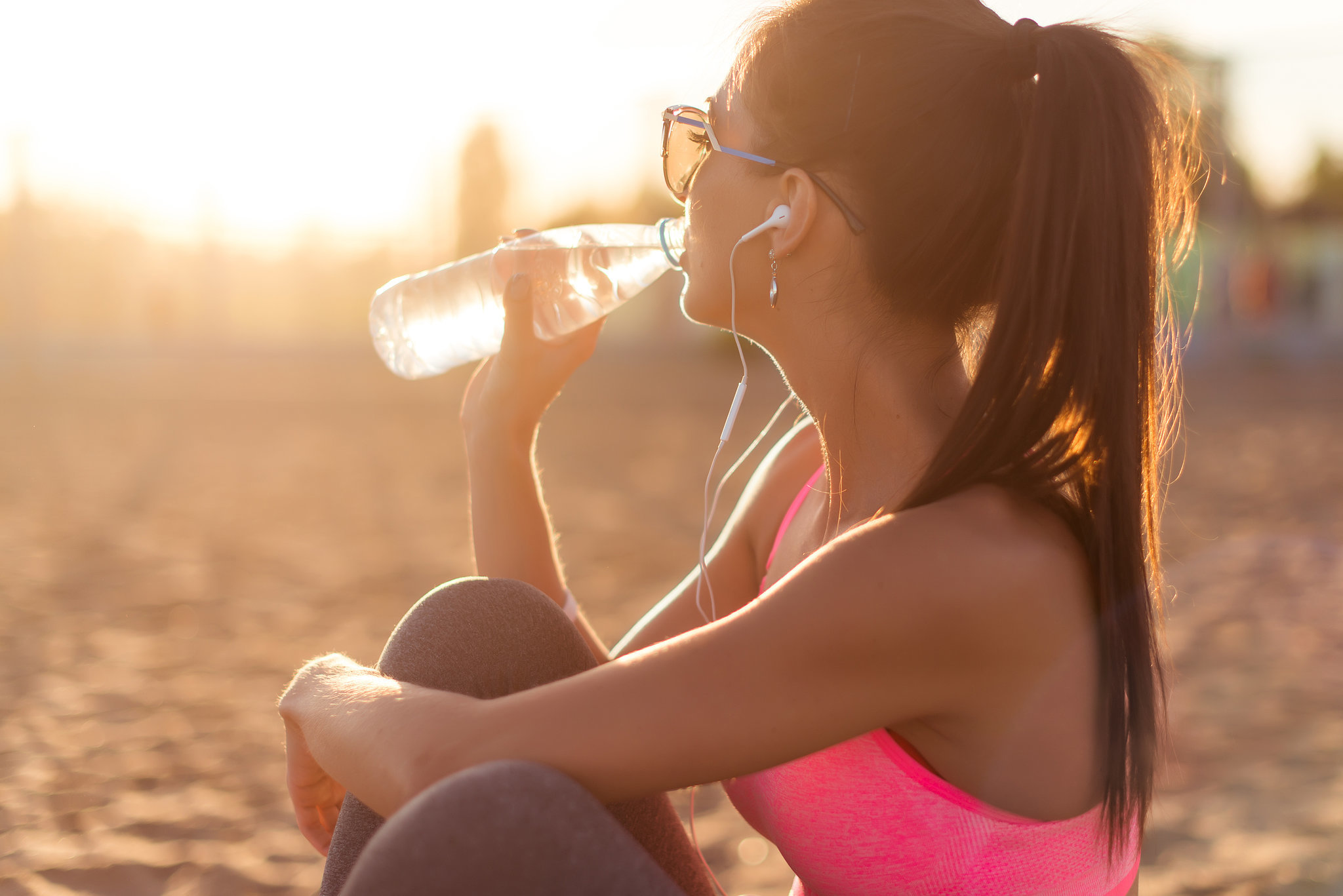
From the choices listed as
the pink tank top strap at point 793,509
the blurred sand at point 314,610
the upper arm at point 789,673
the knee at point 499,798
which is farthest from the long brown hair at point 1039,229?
the blurred sand at point 314,610

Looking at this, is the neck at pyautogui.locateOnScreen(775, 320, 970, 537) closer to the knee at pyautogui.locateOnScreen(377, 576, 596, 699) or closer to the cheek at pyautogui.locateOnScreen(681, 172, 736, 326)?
the cheek at pyautogui.locateOnScreen(681, 172, 736, 326)

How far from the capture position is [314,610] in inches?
228

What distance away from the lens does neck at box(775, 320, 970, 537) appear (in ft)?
5.71

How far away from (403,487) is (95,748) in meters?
5.57

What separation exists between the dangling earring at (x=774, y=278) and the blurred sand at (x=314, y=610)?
1923 millimetres

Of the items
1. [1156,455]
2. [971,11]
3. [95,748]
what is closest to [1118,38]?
[971,11]

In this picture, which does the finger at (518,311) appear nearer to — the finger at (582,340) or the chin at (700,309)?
the finger at (582,340)

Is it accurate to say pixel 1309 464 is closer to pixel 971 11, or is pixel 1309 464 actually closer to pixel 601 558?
pixel 601 558

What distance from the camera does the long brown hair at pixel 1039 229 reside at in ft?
4.80

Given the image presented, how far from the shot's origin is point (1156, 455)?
1.68 m

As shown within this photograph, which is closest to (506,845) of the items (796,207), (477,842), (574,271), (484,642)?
(477,842)

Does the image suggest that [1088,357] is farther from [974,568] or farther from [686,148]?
[686,148]

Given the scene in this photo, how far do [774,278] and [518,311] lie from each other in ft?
2.70

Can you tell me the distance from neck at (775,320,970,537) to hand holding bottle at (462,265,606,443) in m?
0.75
